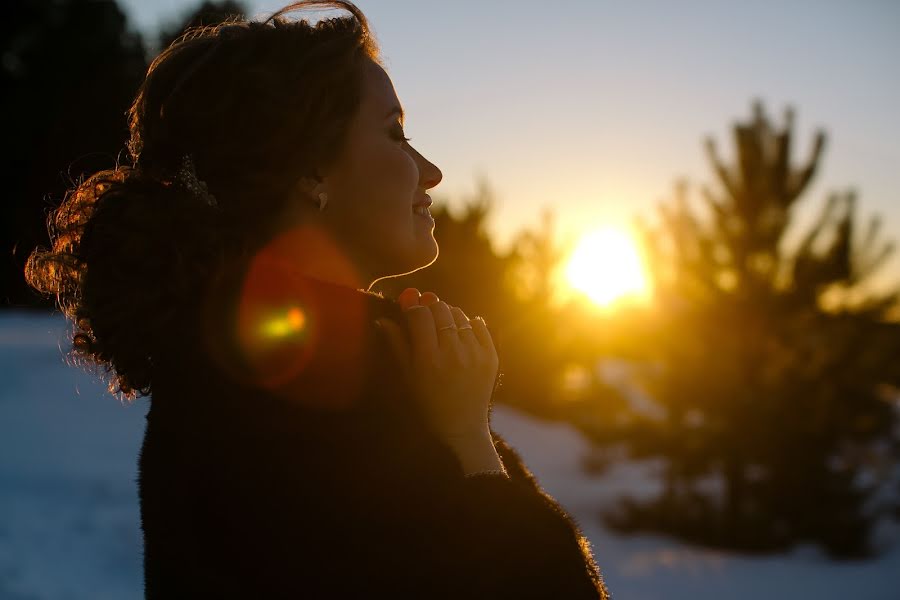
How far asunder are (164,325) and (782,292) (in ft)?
29.5

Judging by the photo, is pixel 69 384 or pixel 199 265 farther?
pixel 69 384

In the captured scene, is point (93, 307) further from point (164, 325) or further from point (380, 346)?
point (380, 346)

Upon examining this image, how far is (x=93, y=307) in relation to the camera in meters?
1.40

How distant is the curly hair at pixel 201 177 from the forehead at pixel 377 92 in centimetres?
3

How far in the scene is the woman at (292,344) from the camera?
3.93 feet

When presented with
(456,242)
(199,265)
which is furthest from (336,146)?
(456,242)

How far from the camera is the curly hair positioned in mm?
1348

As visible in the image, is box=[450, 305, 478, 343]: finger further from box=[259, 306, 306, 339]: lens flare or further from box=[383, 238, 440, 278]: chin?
box=[259, 306, 306, 339]: lens flare

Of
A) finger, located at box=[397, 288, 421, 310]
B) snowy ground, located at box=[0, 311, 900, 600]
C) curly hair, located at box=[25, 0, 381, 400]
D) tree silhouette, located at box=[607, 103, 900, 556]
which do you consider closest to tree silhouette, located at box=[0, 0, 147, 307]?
snowy ground, located at box=[0, 311, 900, 600]

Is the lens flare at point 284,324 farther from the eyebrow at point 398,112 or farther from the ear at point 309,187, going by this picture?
the eyebrow at point 398,112

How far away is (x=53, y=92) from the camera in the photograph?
23688mm

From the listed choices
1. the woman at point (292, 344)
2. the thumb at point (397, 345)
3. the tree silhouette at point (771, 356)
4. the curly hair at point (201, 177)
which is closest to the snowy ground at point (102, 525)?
the tree silhouette at point (771, 356)

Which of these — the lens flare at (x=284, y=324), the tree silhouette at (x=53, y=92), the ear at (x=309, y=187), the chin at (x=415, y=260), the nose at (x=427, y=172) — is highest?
the tree silhouette at (x=53, y=92)

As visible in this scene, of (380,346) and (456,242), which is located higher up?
(456,242)
